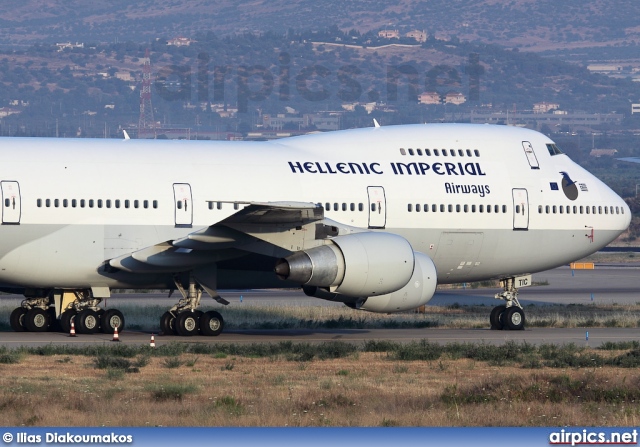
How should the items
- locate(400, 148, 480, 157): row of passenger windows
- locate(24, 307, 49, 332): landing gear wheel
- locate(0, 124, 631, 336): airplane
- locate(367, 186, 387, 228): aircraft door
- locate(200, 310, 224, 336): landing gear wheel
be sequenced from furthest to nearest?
locate(400, 148, 480, 157): row of passenger windows
locate(24, 307, 49, 332): landing gear wheel
locate(367, 186, 387, 228): aircraft door
locate(200, 310, 224, 336): landing gear wheel
locate(0, 124, 631, 336): airplane

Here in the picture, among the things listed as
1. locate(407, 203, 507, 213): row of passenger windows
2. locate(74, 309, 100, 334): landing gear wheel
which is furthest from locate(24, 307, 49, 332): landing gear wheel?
locate(407, 203, 507, 213): row of passenger windows

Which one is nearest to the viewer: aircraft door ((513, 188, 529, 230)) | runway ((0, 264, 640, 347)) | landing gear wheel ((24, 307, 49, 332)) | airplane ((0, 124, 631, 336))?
airplane ((0, 124, 631, 336))

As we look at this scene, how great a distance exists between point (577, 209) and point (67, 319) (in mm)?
13409

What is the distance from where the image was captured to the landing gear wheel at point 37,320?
3334 centimetres

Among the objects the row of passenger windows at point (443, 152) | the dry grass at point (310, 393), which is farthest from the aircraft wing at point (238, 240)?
the row of passenger windows at point (443, 152)

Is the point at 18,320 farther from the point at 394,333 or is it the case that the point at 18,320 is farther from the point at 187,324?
the point at 394,333

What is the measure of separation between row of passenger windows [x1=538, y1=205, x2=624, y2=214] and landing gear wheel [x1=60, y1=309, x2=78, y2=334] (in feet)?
39.7

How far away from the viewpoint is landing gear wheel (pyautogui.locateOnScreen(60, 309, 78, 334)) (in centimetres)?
3269

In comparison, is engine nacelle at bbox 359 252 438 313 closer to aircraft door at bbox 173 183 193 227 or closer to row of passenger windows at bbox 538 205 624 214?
aircraft door at bbox 173 183 193 227

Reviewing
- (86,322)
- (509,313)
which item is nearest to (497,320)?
(509,313)

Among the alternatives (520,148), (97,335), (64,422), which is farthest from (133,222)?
(64,422)

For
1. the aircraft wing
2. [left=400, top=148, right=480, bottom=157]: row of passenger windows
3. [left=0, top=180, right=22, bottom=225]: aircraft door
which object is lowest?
the aircraft wing

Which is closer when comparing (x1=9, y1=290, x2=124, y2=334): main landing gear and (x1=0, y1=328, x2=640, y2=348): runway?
(x1=0, y1=328, x2=640, y2=348): runway

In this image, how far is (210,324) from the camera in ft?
105
